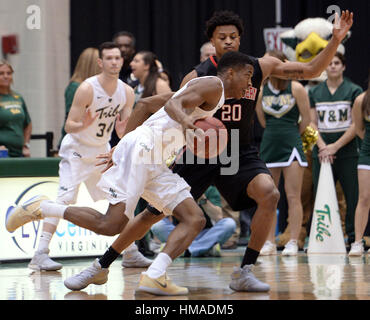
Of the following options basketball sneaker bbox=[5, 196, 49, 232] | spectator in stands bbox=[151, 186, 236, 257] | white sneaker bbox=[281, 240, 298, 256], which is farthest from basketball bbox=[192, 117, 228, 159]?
white sneaker bbox=[281, 240, 298, 256]

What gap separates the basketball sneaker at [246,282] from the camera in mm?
5551

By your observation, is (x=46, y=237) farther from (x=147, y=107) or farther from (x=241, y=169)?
(x=241, y=169)

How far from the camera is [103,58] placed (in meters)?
7.86

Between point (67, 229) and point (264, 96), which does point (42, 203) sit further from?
point (264, 96)

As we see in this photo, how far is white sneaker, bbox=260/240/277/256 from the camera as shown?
866cm

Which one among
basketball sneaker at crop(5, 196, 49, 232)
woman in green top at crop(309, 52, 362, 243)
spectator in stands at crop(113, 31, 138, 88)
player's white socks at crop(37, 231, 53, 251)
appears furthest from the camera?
spectator in stands at crop(113, 31, 138, 88)

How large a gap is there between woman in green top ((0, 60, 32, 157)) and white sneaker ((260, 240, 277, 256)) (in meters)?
2.89

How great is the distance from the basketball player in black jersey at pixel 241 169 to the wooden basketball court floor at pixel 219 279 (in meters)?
0.27

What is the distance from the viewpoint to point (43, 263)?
7402mm

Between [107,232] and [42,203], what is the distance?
2.26 ft

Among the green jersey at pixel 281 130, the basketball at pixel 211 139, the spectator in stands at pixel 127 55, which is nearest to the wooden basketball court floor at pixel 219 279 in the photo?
the basketball at pixel 211 139

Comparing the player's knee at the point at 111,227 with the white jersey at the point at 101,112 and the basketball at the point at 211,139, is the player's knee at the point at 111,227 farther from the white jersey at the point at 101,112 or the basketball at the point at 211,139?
the white jersey at the point at 101,112

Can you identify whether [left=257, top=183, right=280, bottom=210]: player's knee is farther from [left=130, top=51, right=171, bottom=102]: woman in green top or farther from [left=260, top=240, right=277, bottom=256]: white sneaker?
[left=130, top=51, right=171, bottom=102]: woman in green top
